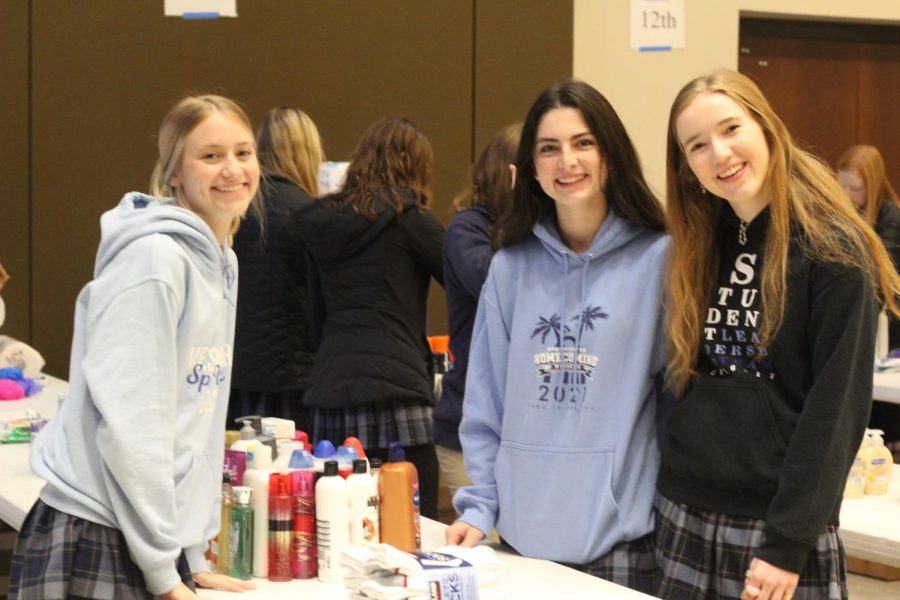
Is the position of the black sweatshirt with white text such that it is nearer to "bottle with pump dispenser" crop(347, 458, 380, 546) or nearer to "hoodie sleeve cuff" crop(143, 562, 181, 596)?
"bottle with pump dispenser" crop(347, 458, 380, 546)

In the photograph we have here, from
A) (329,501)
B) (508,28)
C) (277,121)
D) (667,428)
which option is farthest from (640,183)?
(508,28)

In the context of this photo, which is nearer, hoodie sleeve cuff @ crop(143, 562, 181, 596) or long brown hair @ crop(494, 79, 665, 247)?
hoodie sleeve cuff @ crop(143, 562, 181, 596)

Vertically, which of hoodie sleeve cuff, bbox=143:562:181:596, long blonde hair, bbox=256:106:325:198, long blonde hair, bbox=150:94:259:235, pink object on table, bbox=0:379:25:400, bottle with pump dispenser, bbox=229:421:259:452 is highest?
long blonde hair, bbox=256:106:325:198

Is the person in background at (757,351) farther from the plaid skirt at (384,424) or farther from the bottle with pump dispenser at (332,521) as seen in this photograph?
the plaid skirt at (384,424)

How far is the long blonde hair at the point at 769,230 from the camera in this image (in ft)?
6.91

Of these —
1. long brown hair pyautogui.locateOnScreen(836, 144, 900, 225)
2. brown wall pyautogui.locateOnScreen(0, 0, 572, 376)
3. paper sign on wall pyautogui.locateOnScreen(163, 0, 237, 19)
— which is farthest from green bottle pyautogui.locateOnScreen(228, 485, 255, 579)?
long brown hair pyautogui.locateOnScreen(836, 144, 900, 225)

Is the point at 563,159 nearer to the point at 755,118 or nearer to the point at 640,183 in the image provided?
the point at 640,183

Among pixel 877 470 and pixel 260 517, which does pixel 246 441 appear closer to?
pixel 260 517

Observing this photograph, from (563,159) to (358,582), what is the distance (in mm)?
900

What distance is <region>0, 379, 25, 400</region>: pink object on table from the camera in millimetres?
4406

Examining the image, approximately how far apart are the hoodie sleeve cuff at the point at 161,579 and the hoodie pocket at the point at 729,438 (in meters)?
0.92

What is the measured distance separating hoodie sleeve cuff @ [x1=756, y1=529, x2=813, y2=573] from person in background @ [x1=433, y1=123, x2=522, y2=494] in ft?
4.92

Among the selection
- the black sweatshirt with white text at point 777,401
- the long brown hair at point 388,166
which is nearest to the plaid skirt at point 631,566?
the black sweatshirt with white text at point 777,401

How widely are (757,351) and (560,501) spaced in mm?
487
